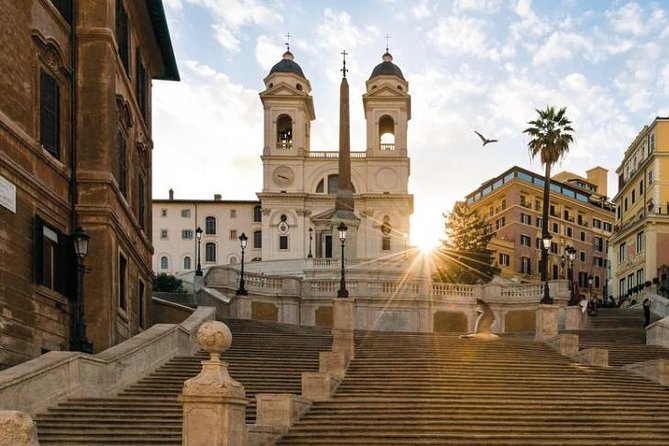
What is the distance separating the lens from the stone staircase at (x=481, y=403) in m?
18.2

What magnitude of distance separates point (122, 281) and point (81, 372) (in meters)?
8.55

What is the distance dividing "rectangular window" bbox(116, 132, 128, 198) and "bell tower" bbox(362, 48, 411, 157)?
246 feet

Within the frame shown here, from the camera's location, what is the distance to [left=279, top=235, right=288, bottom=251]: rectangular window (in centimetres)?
Result: 9975

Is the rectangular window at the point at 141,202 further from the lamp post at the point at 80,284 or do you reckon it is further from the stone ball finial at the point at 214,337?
the stone ball finial at the point at 214,337

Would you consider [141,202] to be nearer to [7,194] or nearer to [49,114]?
[49,114]

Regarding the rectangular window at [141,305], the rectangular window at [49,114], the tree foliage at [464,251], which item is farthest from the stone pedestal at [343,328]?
the tree foliage at [464,251]

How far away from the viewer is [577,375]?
2488 cm

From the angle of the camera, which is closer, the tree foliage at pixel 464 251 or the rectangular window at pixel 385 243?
the tree foliage at pixel 464 251

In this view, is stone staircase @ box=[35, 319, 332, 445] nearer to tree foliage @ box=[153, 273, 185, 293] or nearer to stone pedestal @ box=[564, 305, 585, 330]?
stone pedestal @ box=[564, 305, 585, 330]

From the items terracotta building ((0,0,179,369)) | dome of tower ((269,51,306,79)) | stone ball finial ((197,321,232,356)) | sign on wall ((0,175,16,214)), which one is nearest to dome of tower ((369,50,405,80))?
dome of tower ((269,51,306,79))

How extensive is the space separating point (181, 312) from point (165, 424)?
62.7ft

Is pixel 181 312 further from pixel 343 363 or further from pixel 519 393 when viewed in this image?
pixel 519 393

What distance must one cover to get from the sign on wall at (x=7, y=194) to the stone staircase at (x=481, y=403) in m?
7.53

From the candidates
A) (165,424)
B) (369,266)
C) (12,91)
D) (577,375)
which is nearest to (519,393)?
(577,375)
